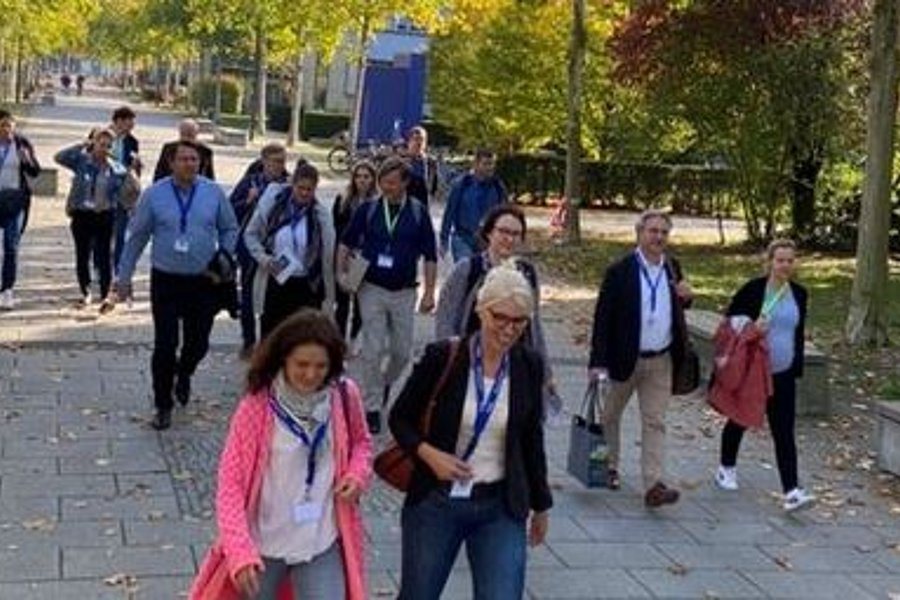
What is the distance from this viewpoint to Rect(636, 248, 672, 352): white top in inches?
Result: 288

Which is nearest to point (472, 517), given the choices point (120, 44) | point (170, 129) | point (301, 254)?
point (301, 254)

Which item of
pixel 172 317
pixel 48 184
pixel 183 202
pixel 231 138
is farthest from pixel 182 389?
pixel 231 138

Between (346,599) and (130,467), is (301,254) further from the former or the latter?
(346,599)

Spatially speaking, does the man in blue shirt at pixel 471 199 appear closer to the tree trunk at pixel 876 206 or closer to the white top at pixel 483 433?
the tree trunk at pixel 876 206

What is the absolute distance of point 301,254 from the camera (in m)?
9.02

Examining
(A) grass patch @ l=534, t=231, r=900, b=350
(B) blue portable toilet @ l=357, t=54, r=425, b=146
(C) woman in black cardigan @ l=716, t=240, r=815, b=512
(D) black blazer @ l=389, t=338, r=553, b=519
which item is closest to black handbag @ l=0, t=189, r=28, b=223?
(C) woman in black cardigan @ l=716, t=240, r=815, b=512

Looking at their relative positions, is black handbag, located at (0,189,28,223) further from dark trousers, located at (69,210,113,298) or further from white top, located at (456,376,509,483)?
white top, located at (456,376,509,483)

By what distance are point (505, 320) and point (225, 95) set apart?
221 feet

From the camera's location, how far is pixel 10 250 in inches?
478

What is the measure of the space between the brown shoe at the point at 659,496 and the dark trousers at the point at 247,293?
10.6ft

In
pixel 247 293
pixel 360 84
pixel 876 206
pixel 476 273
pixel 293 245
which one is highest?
pixel 360 84

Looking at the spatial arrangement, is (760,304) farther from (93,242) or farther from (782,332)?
(93,242)

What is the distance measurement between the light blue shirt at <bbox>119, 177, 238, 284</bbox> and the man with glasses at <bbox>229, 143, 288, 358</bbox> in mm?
1087

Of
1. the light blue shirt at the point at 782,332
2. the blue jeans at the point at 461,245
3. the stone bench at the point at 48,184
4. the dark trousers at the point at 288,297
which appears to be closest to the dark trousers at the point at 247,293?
the dark trousers at the point at 288,297
